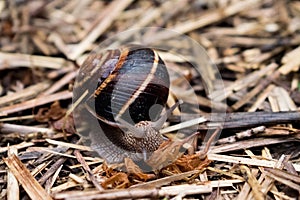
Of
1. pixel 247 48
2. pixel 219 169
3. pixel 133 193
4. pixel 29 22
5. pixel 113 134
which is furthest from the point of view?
pixel 29 22

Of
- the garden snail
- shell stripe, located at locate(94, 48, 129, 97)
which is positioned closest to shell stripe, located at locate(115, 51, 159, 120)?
the garden snail

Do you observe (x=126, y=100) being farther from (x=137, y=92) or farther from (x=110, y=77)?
(x=110, y=77)

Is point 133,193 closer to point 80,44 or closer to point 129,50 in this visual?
point 129,50

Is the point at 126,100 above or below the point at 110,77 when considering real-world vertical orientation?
below

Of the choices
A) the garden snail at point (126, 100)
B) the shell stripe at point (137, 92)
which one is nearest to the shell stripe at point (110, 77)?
the garden snail at point (126, 100)

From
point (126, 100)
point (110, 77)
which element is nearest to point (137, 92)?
point (126, 100)

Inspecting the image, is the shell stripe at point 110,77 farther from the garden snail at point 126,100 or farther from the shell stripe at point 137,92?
the shell stripe at point 137,92

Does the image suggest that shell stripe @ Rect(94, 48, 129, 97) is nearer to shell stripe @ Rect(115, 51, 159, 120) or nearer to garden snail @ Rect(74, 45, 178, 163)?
garden snail @ Rect(74, 45, 178, 163)

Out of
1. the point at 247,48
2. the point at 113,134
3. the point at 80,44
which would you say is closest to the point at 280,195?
the point at 113,134
